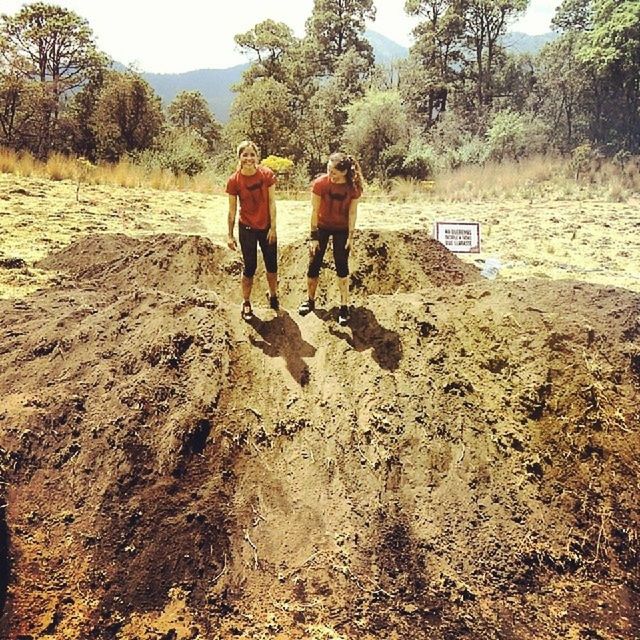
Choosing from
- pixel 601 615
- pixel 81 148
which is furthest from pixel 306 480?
pixel 81 148

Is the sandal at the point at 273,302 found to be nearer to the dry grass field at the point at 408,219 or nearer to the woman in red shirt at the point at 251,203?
the woman in red shirt at the point at 251,203

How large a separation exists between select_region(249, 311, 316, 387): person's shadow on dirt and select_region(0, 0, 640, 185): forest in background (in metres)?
13.2

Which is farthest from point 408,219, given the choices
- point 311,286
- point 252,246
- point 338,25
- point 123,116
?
point 338,25

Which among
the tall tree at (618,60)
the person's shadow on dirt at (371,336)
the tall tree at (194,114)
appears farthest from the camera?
the tall tree at (194,114)

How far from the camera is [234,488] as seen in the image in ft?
12.1

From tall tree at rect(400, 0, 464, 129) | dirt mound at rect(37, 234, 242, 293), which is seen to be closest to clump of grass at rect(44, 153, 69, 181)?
dirt mound at rect(37, 234, 242, 293)

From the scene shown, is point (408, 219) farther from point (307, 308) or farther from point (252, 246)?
point (252, 246)

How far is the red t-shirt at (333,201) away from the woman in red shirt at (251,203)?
362 millimetres

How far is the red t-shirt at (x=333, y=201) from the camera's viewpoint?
442cm

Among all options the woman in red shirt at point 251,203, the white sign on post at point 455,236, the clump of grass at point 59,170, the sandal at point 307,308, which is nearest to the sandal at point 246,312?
the woman in red shirt at point 251,203

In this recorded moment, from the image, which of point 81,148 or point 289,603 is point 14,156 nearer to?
point 81,148

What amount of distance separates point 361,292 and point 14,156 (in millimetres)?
11464

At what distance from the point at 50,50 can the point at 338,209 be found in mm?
16262

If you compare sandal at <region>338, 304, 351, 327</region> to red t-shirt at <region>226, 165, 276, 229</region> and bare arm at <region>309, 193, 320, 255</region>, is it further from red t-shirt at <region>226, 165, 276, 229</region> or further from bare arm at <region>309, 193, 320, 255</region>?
red t-shirt at <region>226, 165, 276, 229</region>
